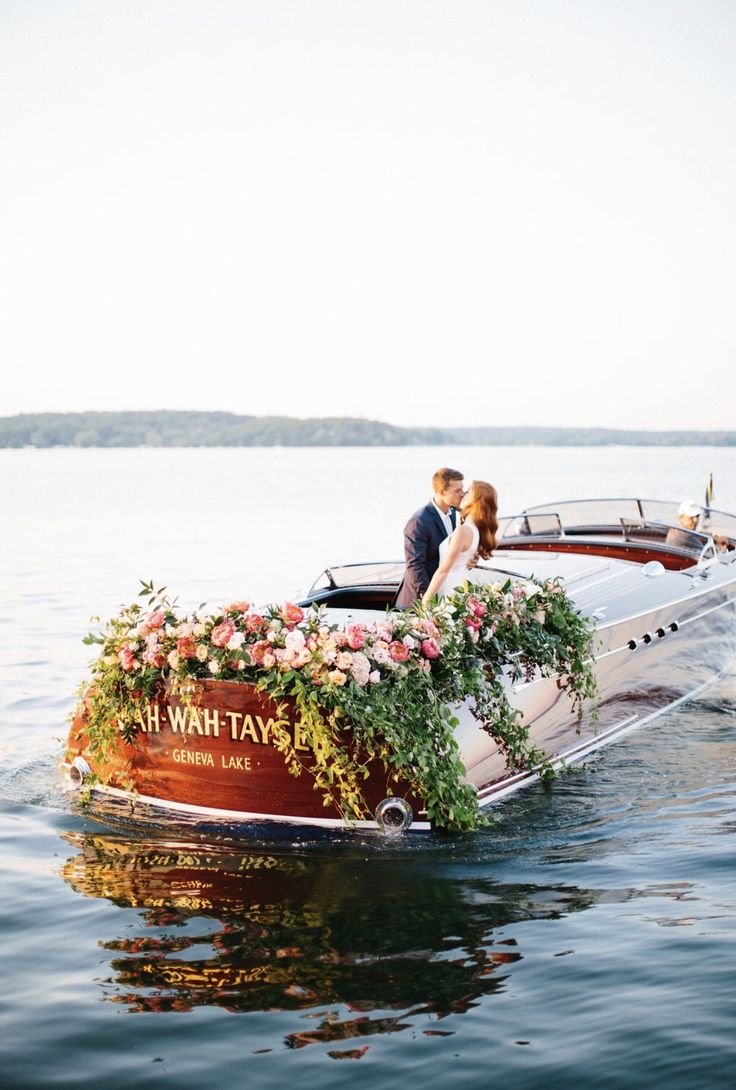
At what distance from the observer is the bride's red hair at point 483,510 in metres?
7.58

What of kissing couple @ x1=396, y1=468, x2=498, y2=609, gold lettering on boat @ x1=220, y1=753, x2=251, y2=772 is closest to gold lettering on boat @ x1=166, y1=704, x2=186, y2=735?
gold lettering on boat @ x1=220, y1=753, x2=251, y2=772

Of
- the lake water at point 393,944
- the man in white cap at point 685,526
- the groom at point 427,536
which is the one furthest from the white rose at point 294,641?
the man in white cap at point 685,526

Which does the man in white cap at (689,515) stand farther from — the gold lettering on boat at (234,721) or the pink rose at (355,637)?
the gold lettering on boat at (234,721)

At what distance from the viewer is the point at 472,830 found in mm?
6348

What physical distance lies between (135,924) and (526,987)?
1.94 metres

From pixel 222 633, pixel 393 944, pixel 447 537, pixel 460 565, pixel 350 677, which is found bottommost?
pixel 393 944

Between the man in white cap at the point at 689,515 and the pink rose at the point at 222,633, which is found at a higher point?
the man in white cap at the point at 689,515

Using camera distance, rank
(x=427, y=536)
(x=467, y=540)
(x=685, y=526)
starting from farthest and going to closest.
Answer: (x=685, y=526), (x=427, y=536), (x=467, y=540)

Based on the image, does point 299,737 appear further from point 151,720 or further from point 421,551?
point 421,551

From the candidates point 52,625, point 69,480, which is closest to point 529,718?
point 52,625

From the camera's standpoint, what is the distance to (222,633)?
618 centimetres

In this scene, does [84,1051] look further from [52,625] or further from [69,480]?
[69,480]

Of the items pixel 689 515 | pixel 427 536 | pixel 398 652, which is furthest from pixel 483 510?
pixel 689 515

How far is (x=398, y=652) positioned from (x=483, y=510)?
1.78 meters
